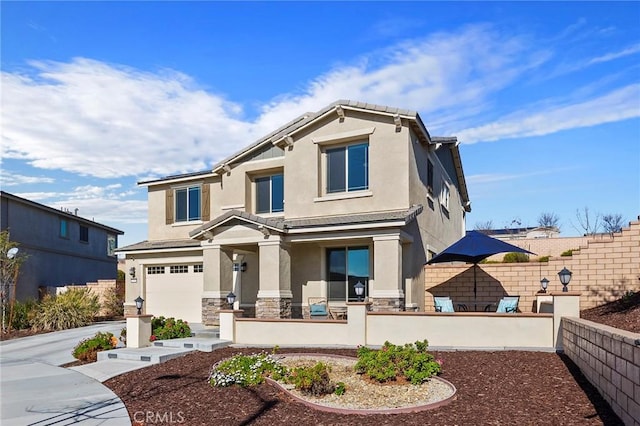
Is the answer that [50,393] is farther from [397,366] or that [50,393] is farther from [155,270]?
[155,270]

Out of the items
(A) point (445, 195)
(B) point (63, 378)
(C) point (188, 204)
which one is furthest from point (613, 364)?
(C) point (188, 204)

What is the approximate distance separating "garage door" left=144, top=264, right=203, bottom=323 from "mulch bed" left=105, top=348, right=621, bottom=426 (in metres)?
9.90

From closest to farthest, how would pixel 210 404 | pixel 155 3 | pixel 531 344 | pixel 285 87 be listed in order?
pixel 210 404 → pixel 531 344 → pixel 155 3 → pixel 285 87

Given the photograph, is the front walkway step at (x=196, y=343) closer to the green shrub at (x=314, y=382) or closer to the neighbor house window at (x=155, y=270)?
the green shrub at (x=314, y=382)

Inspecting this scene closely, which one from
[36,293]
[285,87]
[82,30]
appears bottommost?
[36,293]

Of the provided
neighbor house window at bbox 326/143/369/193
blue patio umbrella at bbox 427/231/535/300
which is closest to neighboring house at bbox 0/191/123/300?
neighbor house window at bbox 326/143/369/193

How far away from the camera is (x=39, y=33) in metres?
12.4

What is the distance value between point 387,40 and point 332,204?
5.80 meters

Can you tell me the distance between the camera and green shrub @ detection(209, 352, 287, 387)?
950 centimetres

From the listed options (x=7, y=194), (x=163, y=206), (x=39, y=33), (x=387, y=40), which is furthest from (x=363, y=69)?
(x=7, y=194)

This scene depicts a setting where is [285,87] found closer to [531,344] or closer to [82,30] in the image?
[82,30]

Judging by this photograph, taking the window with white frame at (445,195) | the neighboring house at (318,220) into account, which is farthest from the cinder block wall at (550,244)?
the neighboring house at (318,220)

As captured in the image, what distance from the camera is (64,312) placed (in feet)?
65.6

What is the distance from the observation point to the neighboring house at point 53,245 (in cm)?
2584
